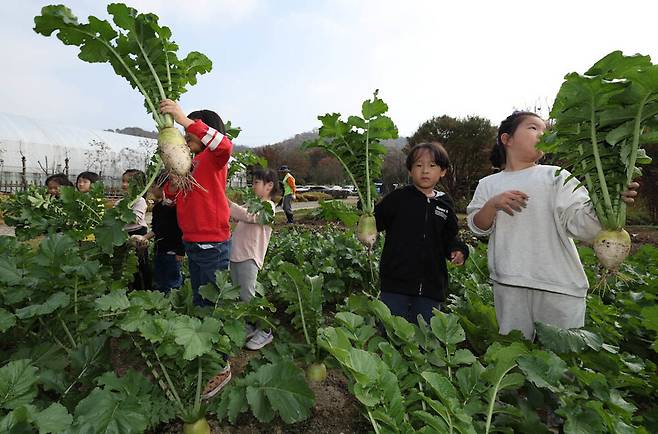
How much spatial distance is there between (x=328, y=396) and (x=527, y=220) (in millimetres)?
1526

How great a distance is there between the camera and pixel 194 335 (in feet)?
5.36

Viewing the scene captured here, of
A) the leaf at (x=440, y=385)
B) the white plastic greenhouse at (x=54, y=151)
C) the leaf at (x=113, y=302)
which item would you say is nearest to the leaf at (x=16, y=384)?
the leaf at (x=113, y=302)

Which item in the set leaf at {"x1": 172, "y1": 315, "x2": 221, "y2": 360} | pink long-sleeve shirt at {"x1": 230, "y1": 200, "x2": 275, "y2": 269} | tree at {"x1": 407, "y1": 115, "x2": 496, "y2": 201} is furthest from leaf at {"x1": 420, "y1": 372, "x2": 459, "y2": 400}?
tree at {"x1": 407, "y1": 115, "x2": 496, "y2": 201}

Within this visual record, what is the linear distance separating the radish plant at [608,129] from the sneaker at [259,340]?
233 centimetres

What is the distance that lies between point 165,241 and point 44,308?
200cm

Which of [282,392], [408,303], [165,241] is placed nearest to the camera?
[282,392]

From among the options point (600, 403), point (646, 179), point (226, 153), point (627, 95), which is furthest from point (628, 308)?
point (646, 179)

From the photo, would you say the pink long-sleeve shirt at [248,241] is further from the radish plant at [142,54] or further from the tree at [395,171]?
the tree at [395,171]

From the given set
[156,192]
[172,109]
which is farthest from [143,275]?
[172,109]

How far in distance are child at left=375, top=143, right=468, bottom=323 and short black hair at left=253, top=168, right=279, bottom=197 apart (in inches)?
49.7

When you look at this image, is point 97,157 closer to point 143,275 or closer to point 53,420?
point 143,275

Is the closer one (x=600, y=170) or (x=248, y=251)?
(x=600, y=170)

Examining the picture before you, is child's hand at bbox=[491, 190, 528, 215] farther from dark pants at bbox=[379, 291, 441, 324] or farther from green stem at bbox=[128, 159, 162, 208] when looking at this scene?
green stem at bbox=[128, 159, 162, 208]

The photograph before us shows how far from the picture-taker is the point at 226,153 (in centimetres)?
237
